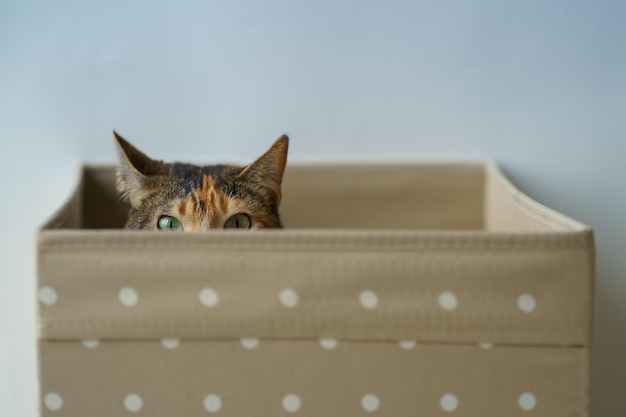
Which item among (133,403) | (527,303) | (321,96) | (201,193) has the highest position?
(321,96)

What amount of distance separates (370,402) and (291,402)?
0.09m

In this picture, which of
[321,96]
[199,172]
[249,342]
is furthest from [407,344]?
[321,96]

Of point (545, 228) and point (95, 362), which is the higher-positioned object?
point (545, 228)

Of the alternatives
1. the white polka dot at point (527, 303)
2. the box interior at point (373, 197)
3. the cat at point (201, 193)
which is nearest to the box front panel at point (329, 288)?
the white polka dot at point (527, 303)

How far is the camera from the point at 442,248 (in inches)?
25.3

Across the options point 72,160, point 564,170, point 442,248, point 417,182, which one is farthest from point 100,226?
point 564,170

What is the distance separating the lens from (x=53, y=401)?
2.21 feet

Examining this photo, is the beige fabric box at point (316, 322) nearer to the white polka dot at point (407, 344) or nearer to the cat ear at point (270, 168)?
the white polka dot at point (407, 344)

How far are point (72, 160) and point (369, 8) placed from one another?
2.03 ft

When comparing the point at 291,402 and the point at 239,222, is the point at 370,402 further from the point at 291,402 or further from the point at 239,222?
the point at 239,222

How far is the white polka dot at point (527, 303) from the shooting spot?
64 cm

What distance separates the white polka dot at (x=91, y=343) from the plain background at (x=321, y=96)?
1.83 feet

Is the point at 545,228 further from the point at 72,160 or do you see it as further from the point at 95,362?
the point at 72,160

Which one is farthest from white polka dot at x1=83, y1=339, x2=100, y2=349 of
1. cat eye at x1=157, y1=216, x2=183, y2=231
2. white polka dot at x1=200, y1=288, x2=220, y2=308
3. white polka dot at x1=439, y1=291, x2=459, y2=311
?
white polka dot at x1=439, y1=291, x2=459, y2=311
